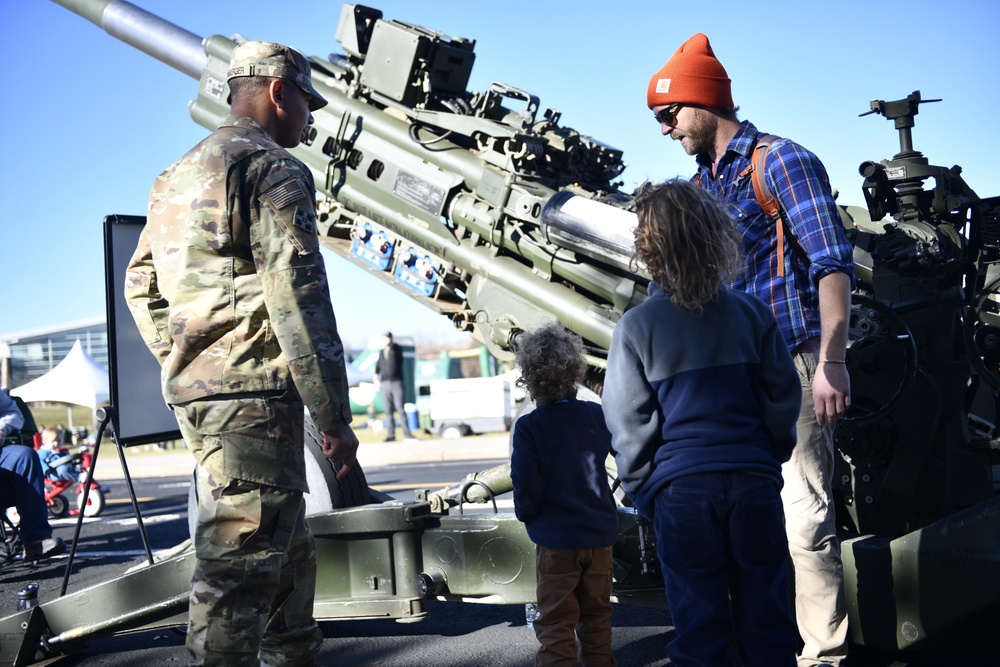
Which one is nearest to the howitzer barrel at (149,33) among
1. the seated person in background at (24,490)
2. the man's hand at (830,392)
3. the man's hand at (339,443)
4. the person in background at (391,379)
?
the seated person in background at (24,490)

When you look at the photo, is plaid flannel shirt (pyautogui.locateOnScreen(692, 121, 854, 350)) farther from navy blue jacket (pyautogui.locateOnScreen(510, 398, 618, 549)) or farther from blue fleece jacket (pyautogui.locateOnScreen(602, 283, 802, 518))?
navy blue jacket (pyautogui.locateOnScreen(510, 398, 618, 549))

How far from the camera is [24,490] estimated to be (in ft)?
23.3

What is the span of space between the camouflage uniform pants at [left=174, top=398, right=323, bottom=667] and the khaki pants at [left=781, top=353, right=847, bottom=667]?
59.0 inches

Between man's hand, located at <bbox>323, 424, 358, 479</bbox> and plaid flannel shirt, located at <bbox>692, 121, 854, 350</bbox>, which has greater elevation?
plaid flannel shirt, located at <bbox>692, 121, 854, 350</bbox>

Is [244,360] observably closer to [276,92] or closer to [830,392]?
[276,92]

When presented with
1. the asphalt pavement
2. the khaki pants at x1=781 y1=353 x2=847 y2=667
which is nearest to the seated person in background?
the khaki pants at x1=781 y1=353 x2=847 y2=667

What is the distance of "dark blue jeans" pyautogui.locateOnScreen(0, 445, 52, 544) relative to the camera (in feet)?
23.2

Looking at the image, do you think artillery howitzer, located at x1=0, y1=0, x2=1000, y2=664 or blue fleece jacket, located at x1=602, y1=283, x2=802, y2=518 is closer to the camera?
blue fleece jacket, located at x1=602, y1=283, x2=802, y2=518

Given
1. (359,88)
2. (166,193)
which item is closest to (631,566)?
(166,193)

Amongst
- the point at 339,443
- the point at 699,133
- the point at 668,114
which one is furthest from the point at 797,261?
the point at 339,443

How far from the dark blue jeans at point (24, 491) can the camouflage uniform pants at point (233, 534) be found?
496 centimetres

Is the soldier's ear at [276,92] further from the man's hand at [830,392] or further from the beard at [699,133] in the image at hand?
the man's hand at [830,392]

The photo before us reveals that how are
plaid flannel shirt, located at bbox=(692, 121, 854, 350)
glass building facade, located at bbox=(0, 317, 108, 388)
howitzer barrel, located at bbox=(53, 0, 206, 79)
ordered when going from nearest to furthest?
plaid flannel shirt, located at bbox=(692, 121, 854, 350)
howitzer barrel, located at bbox=(53, 0, 206, 79)
glass building facade, located at bbox=(0, 317, 108, 388)

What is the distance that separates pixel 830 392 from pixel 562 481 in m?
0.99
